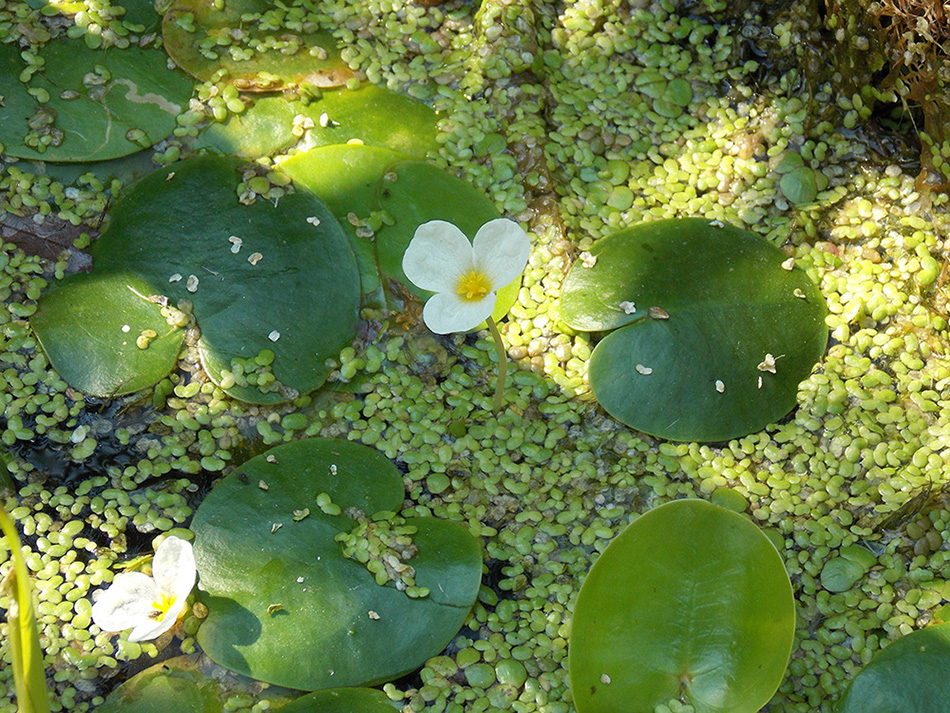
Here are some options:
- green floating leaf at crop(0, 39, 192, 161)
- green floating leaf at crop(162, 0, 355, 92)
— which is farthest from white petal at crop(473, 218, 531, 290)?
green floating leaf at crop(0, 39, 192, 161)

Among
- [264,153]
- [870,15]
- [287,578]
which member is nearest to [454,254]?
[287,578]

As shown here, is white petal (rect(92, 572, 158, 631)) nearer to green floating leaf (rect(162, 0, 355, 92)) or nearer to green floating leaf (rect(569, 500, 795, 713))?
green floating leaf (rect(569, 500, 795, 713))

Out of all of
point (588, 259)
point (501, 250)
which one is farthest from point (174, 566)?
point (588, 259)

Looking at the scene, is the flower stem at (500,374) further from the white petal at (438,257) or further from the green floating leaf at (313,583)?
the green floating leaf at (313,583)

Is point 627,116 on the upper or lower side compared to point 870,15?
lower

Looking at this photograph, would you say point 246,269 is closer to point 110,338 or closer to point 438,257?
point 110,338

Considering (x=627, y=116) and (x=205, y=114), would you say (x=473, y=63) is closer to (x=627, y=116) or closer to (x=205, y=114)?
(x=627, y=116)
